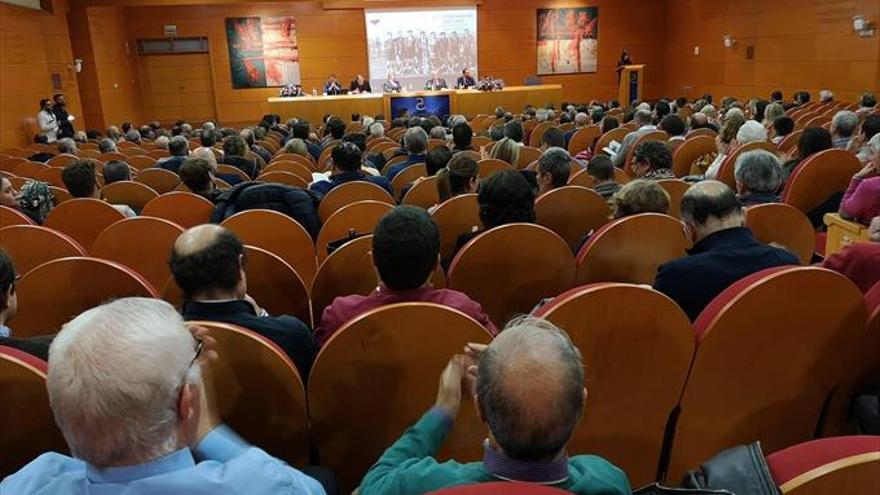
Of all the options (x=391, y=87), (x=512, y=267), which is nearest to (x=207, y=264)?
(x=512, y=267)

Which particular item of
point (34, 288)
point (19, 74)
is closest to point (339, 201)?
point (34, 288)

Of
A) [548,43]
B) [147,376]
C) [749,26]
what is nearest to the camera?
[147,376]

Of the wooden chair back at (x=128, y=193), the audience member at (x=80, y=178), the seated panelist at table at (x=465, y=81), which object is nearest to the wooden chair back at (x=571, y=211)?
the wooden chair back at (x=128, y=193)

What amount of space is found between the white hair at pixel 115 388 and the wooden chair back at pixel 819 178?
4.07m

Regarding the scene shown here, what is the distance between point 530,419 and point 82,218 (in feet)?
11.5

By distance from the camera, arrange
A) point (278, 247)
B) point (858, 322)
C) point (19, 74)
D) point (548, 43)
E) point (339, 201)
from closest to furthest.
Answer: point (858, 322) < point (278, 247) < point (339, 201) < point (19, 74) < point (548, 43)

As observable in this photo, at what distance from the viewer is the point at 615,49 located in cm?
1848

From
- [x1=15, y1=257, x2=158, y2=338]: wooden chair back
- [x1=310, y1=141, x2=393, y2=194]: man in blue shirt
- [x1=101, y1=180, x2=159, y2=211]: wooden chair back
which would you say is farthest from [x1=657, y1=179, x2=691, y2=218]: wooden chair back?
[x1=101, y1=180, x2=159, y2=211]: wooden chair back

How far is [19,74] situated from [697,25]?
16.7 m

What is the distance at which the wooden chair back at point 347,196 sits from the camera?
4.00 meters

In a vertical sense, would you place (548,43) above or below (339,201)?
above

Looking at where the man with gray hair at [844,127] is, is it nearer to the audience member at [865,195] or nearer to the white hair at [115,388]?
the audience member at [865,195]

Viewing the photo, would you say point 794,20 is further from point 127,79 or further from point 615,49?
point 127,79

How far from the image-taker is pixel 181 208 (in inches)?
149
